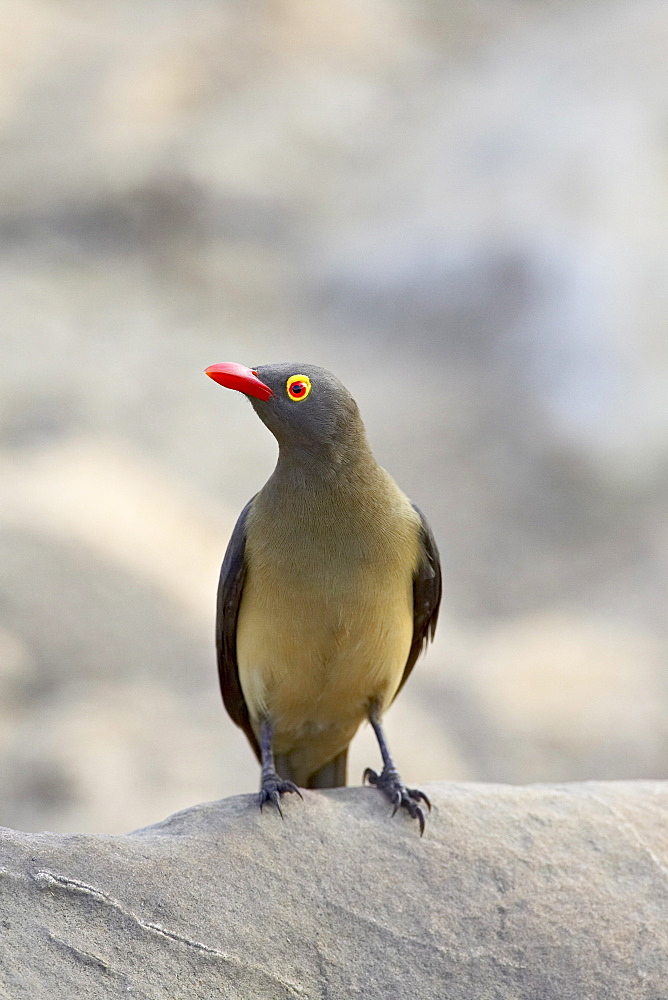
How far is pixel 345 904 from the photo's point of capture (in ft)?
11.7

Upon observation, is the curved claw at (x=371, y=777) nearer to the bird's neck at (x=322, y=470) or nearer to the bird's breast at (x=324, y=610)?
the bird's breast at (x=324, y=610)

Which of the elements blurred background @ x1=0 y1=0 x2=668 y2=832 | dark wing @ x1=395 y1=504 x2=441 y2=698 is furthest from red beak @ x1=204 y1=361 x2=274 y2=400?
blurred background @ x1=0 y1=0 x2=668 y2=832

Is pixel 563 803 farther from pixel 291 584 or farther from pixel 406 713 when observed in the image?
pixel 406 713

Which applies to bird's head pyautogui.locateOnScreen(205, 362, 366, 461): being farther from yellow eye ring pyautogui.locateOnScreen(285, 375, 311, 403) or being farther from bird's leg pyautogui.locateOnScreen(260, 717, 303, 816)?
bird's leg pyautogui.locateOnScreen(260, 717, 303, 816)

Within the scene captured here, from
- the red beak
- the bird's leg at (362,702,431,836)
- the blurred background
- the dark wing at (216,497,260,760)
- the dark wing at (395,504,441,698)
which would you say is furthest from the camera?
the blurred background

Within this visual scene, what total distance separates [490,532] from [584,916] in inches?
279

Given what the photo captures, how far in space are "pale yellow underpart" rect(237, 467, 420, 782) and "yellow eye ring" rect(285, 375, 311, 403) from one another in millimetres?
382

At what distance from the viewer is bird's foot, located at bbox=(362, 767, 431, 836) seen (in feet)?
13.1

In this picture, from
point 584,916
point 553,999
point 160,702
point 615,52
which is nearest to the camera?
point 553,999

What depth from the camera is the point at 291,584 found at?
12.9ft

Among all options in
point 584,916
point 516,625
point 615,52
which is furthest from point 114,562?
point 615,52

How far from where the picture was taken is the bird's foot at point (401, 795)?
13.1ft

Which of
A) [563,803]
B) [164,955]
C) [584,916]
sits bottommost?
[164,955]

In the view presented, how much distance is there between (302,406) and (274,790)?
1.36m
